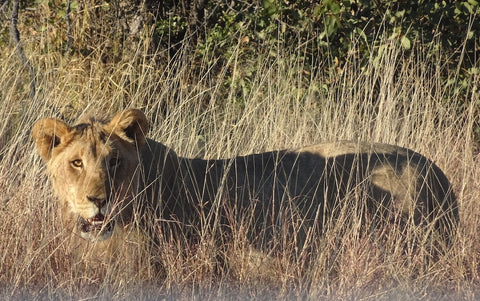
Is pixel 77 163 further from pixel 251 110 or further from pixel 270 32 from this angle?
pixel 270 32

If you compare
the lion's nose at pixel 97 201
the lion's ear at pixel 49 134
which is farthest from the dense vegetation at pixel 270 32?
the lion's nose at pixel 97 201

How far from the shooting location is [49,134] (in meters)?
4.85

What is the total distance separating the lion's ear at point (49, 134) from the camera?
4.81m

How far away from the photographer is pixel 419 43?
8.30 meters

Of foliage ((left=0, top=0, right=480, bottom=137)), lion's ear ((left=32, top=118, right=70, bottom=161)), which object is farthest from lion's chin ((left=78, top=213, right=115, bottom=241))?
foliage ((left=0, top=0, right=480, bottom=137))

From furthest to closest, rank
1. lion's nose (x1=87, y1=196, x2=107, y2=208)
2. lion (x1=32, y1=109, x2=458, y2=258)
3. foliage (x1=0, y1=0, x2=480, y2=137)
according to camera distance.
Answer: foliage (x1=0, y1=0, x2=480, y2=137)
lion (x1=32, y1=109, x2=458, y2=258)
lion's nose (x1=87, y1=196, x2=107, y2=208)

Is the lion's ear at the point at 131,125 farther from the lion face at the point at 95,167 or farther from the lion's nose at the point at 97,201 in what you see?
the lion's nose at the point at 97,201

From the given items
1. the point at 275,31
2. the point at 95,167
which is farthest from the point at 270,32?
the point at 95,167

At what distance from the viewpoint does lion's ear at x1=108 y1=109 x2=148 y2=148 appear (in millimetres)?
4926

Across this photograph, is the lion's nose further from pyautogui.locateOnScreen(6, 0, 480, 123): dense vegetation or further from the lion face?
pyautogui.locateOnScreen(6, 0, 480, 123): dense vegetation

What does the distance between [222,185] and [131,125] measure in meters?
0.60

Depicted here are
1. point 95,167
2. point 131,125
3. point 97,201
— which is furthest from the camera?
point 131,125

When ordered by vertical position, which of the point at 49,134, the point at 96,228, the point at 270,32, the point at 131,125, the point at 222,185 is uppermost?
the point at 270,32

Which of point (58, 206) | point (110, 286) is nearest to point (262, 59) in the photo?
point (58, 206)
